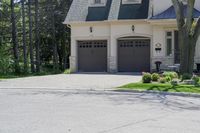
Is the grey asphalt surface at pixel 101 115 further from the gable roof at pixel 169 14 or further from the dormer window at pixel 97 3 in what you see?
the dormer window at pixel 97 3

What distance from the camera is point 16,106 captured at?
1370 cm

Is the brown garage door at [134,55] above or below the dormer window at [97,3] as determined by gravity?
below

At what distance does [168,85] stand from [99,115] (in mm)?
9471

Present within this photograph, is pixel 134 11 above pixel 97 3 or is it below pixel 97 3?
below

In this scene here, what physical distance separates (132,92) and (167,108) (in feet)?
19.1

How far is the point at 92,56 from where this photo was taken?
34.6m

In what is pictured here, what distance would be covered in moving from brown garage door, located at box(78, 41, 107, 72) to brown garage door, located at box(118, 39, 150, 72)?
1426 mm

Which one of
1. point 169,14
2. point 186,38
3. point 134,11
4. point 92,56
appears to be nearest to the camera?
point 186,38

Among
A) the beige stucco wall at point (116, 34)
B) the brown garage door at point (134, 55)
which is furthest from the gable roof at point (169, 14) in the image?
the brown garage door at point (134, 55)

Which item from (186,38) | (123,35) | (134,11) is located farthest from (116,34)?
(186,38)

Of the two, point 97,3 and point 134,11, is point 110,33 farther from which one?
point 97,3

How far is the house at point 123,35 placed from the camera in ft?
105

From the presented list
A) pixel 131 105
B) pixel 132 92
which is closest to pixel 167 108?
pixel 131 105

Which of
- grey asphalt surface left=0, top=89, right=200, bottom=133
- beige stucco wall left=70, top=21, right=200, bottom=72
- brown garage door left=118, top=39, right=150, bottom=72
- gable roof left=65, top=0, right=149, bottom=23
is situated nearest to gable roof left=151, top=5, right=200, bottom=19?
beige stucco wall left=70, top=21, right=200, bottom=72
